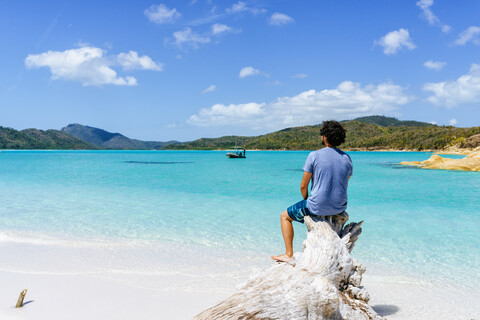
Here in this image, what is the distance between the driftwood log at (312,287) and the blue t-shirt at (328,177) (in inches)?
10.9

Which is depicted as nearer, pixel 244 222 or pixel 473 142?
pixel 244 222

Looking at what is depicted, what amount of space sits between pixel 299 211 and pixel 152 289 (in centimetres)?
322

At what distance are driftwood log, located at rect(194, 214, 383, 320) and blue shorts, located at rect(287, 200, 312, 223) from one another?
0.08 m

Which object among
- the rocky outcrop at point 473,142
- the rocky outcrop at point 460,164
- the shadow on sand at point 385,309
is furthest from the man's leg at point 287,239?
the rocky outcrop at point 473,142

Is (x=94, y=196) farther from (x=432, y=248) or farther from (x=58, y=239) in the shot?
(x=432, y=248)

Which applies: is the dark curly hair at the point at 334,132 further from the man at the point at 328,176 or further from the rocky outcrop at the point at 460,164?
the rocky outcrop at the point at 460,164

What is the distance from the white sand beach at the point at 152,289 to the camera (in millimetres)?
5145

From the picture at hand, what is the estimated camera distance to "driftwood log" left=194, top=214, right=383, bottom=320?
3.70 metres

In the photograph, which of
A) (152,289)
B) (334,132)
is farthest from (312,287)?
(152,289)

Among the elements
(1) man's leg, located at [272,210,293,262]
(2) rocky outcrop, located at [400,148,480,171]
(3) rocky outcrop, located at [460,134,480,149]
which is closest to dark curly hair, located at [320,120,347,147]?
(1) man's leg, located at [272,210,293,262]

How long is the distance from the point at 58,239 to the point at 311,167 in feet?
27.4

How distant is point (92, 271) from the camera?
22.6 feet

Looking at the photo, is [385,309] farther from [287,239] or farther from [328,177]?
[328,177]

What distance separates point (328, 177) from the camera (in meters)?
4.28
